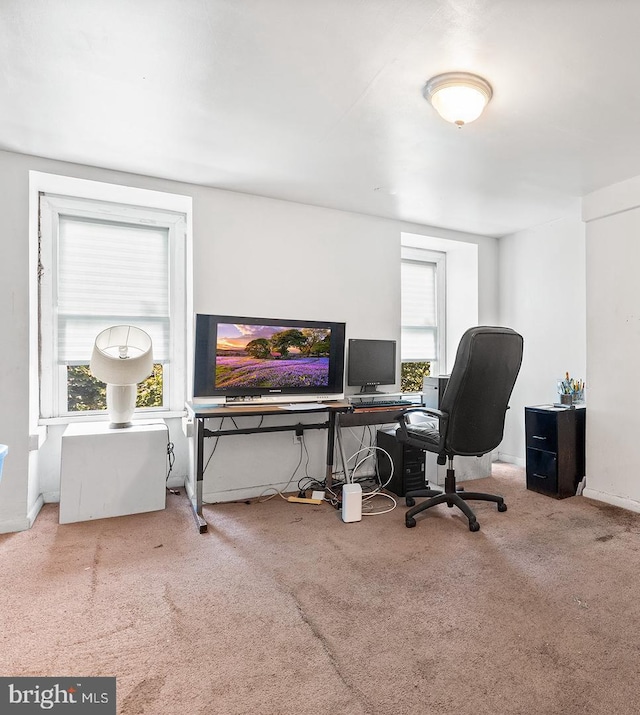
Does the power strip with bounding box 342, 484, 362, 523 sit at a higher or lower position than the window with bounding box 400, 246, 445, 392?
lower

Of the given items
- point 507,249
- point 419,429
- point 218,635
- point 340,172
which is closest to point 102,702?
point 218,635

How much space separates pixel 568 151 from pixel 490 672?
2943mm

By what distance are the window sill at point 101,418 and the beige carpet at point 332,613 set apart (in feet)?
2.69

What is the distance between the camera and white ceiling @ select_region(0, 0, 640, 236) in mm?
1670

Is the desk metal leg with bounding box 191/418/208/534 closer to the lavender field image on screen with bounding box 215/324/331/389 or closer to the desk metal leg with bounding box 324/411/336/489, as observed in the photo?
the lavender field image on screen with bounding box 215/324/331/389

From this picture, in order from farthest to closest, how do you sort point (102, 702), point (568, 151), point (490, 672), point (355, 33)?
1. point (568, 151)
2. point (355, 33)
3. point (490, 672)
4. point (102, 702)

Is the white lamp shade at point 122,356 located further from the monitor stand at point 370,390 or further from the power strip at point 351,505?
the monitor stand at point 370,390

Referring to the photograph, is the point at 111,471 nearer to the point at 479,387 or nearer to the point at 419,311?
the point at 479,387

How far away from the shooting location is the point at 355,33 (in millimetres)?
1743

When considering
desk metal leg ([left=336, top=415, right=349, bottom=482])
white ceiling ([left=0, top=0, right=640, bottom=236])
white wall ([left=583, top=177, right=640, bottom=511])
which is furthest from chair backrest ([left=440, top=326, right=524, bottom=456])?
white ceiling ([left=0, top=0, right=640, bottom=236])

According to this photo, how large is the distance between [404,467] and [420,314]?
2.12 m

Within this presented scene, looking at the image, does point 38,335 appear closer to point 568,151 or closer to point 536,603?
point 536,603

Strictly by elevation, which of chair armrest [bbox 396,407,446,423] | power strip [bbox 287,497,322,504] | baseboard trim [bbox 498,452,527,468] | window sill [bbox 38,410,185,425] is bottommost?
power strip [bbox 287,497,322,504]

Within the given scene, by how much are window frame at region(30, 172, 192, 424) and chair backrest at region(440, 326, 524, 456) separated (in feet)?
7.16
